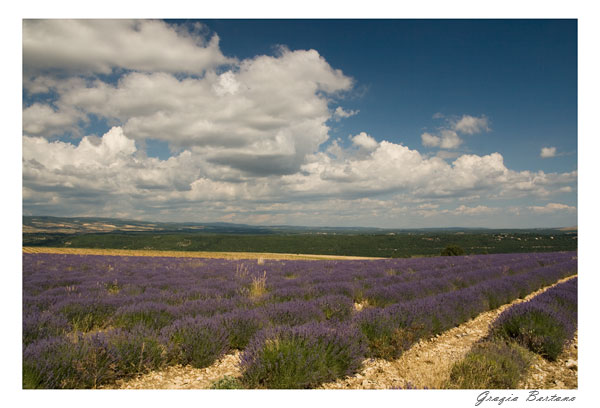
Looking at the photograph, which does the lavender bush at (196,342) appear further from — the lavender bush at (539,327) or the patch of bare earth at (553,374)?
the lavender bush at (539,327)

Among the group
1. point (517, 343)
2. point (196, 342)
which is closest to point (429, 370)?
point (517, 343)

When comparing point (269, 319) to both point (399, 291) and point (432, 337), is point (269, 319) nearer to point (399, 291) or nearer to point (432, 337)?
point (432, 337)

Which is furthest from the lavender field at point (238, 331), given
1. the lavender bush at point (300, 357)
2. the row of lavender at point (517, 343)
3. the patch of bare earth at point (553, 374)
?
the patch of bare earth at point (553, 374)

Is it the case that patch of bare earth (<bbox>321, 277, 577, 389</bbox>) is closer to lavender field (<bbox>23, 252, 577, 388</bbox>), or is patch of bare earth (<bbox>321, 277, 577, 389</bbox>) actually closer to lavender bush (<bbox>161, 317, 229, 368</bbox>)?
lavender field (<bbox>23, 252, 577, 388</bbox>)

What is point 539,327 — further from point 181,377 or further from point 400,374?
point 181,377
